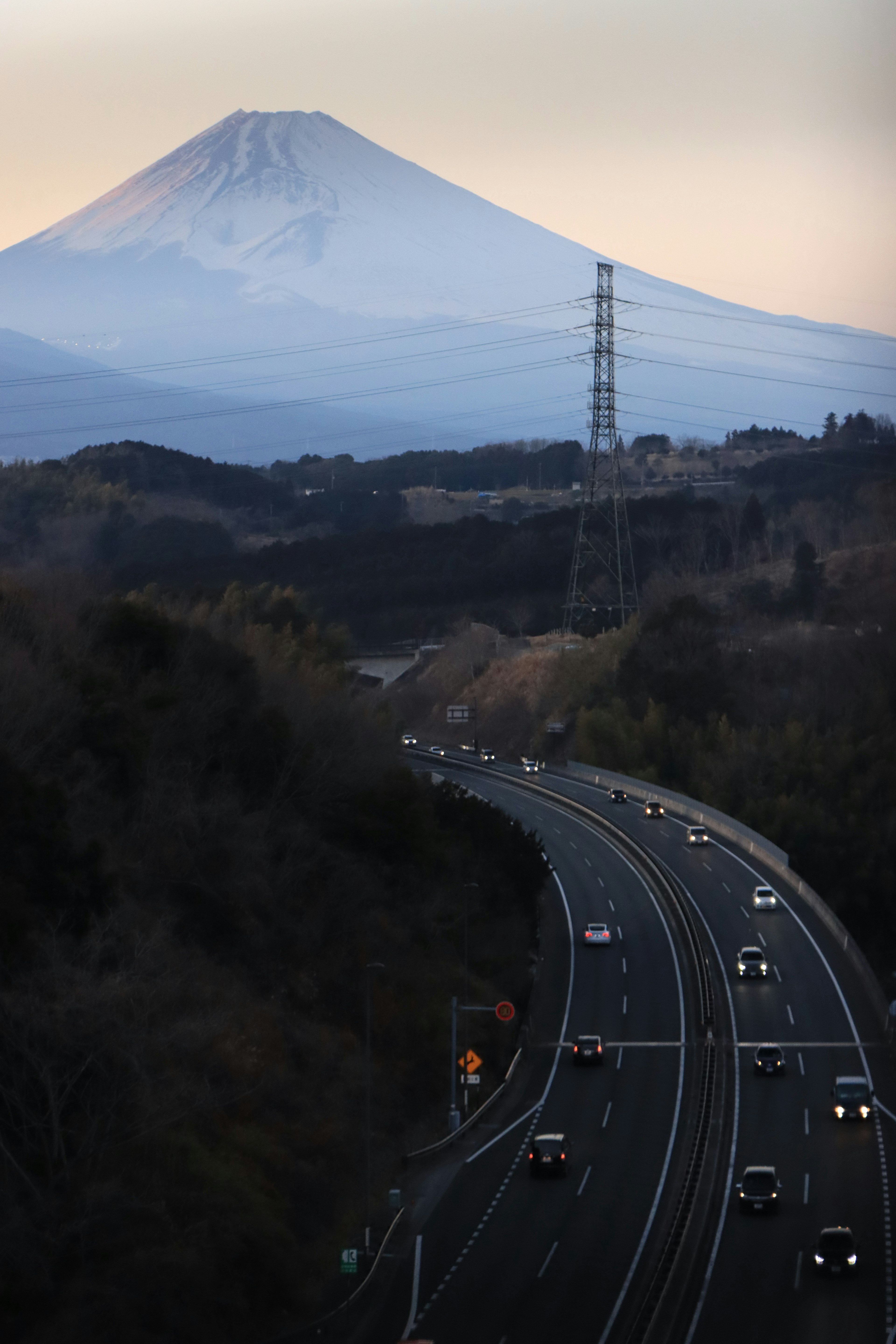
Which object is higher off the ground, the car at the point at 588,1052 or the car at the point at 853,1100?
the car at the point at 853,1100

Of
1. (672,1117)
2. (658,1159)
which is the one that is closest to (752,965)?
(672,1117)

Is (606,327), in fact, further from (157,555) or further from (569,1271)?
(569,1271)

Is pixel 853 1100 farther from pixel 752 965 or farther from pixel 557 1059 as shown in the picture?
pixel 752 965

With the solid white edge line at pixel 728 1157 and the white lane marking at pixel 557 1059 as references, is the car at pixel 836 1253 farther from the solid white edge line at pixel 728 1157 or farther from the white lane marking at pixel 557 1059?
the white lane marking at pixel 557 1059

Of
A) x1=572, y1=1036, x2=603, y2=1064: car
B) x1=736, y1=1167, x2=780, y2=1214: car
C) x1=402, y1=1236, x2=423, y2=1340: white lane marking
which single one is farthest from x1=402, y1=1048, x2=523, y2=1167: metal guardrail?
x1=736, y1=1167, x2=780, y2=1214: car

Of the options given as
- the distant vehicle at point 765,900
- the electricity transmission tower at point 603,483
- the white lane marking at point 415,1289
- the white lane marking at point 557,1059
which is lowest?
the white lane marking at point 557,1059

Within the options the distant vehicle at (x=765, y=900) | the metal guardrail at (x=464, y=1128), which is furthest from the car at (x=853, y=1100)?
the distant vehicle at (x=765, y=900)
